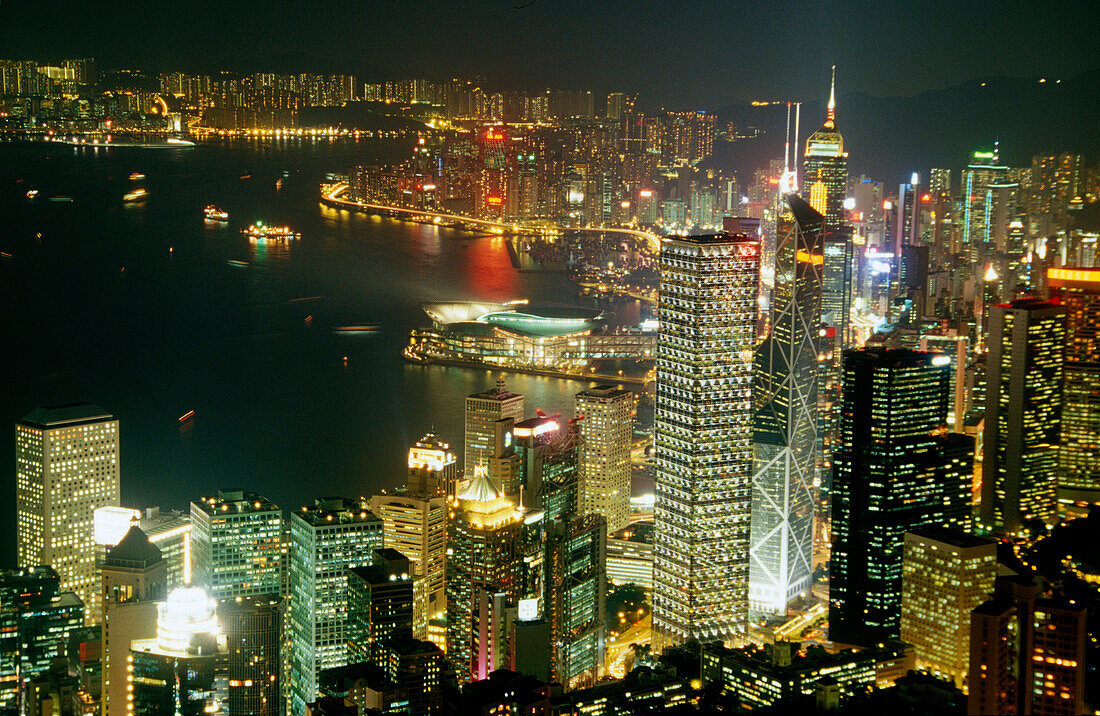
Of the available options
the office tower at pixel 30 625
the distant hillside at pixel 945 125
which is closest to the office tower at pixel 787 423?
the distant hillside at pixel 945 125

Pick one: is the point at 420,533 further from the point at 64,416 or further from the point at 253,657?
the point at 64,416

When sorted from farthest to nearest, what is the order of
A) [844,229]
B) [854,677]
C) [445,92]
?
[445,92] < [844,229] < [854,677]

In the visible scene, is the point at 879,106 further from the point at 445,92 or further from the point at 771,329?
the point at 445,92

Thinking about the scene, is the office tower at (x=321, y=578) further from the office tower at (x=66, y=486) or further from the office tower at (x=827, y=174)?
the office tower at (x=827, y=174)

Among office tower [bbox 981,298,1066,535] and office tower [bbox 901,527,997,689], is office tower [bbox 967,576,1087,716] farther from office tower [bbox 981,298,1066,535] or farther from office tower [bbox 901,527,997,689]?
office tower [bbox 981,298,1066,535]

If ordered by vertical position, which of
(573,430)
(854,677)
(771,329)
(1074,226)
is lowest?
(854,677)

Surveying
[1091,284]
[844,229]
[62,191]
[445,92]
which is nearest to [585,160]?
[445,92]

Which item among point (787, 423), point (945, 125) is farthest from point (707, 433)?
point (945, 125)

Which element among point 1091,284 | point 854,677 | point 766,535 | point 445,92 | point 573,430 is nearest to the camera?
point 854,677
